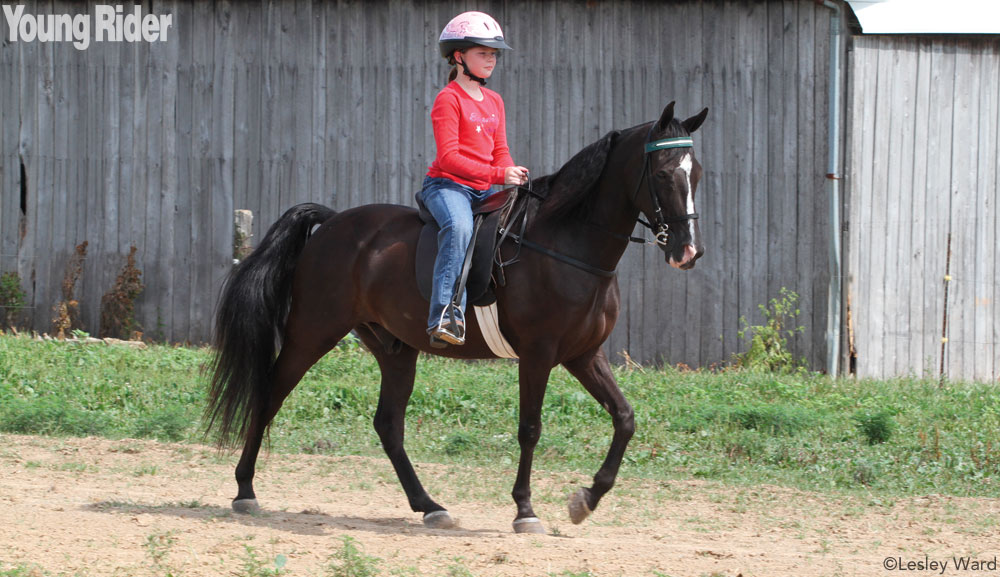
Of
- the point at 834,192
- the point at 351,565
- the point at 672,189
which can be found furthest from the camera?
the point at 834,192

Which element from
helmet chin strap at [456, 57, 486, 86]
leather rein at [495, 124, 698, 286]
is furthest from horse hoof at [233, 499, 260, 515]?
helmet chin strap at [456, 57, 486, 86]

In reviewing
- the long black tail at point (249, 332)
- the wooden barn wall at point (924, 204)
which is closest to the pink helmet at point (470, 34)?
the long black tail at point (249, 332)

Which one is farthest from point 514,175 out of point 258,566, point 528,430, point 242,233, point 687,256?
point 242,233

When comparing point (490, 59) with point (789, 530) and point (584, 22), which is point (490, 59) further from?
point (584, 22)

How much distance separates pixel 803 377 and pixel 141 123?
8476mm

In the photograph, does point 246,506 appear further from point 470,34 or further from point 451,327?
point 470,34

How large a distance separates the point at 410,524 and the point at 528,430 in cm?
99

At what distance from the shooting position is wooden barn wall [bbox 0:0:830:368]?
39.3 ft

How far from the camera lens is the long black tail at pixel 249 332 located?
6.53 m

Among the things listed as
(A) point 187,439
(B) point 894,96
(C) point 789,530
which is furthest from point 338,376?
(B) point 894,96

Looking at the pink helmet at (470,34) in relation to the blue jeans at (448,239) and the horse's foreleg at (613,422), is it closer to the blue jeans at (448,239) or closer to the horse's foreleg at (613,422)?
the blue jeans at (448,239)

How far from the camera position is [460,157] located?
6035 millimetres

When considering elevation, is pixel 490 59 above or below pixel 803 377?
above

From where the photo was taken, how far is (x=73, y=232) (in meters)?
12.8
